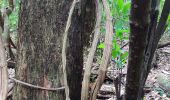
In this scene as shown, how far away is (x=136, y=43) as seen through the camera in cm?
109

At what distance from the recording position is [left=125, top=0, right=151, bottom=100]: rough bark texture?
3.28 ft

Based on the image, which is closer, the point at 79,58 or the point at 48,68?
the point at 48,68

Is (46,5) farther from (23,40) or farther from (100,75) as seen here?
(100,75)

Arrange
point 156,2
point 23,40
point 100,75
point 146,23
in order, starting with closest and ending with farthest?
point 146,23 < point 156,2 < point 100,75 < point 23,40

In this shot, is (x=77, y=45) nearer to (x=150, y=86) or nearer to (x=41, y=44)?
(x=41, y=44)

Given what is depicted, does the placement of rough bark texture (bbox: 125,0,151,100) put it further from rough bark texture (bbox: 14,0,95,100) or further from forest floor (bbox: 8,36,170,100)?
forest floor (bbox: 8,36,170,100)

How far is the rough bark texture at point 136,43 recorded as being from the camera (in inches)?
39.3

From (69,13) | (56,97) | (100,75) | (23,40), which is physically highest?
(69,13)

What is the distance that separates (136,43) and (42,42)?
20.5 inches

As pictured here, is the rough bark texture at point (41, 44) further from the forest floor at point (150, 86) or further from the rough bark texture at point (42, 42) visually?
the forest floor at point (150, 86)

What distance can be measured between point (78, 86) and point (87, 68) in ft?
0.96

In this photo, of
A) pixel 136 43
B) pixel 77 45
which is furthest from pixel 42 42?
pixel 136 43

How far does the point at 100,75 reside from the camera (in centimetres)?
139

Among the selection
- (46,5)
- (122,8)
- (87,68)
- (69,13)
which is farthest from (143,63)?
(122,8)
